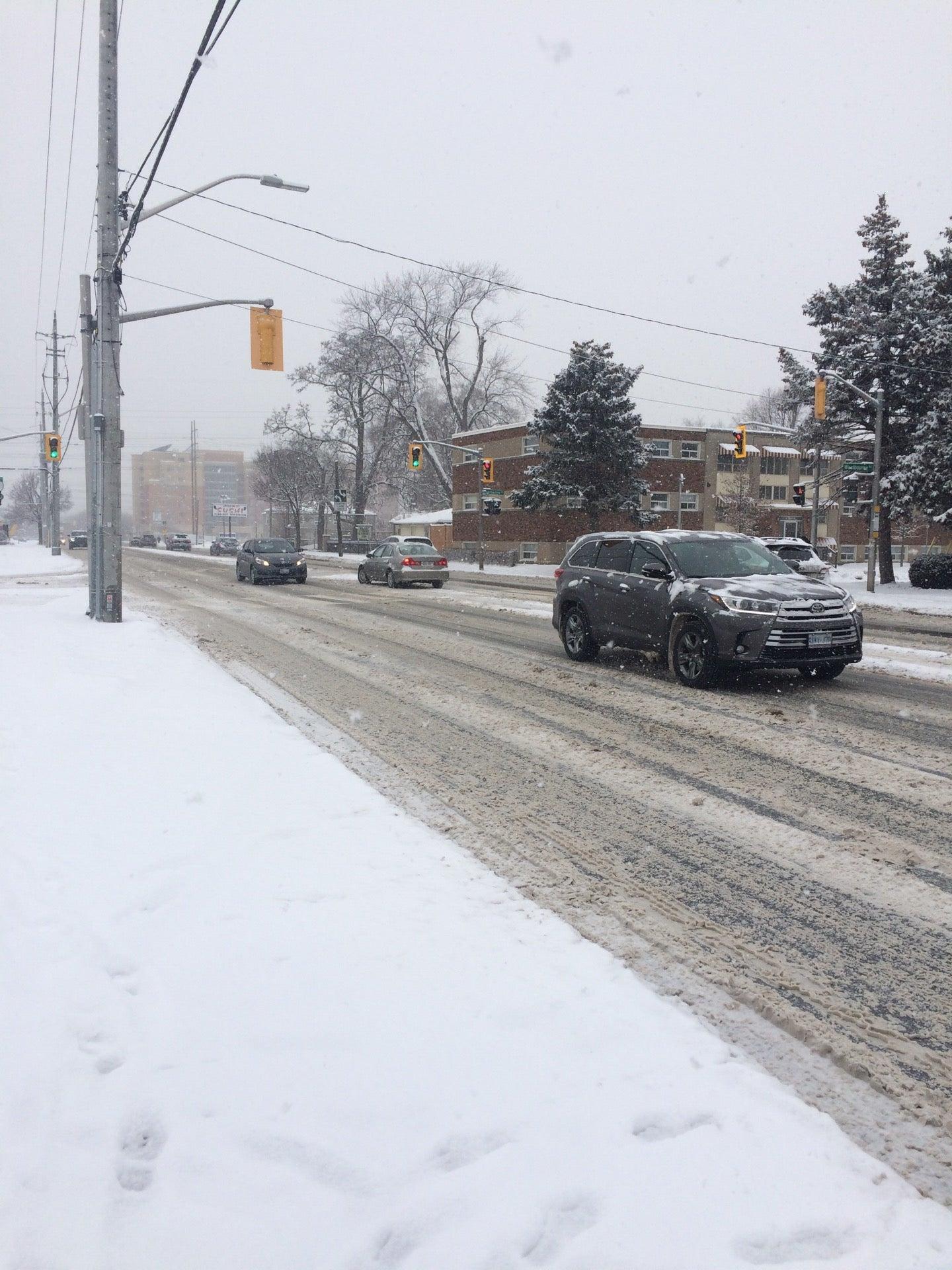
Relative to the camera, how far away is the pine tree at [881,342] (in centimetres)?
3158

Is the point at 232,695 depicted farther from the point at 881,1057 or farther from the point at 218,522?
the point at 218,522

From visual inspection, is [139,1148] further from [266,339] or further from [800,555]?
[800,555]

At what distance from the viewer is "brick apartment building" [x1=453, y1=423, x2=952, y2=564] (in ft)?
173

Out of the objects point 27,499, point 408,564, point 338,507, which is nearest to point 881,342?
point 408,564

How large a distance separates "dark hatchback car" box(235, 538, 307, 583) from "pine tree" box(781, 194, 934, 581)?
752 inches

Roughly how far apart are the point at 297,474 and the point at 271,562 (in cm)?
5034

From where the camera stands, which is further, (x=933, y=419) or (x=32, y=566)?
(x=32, y=566)

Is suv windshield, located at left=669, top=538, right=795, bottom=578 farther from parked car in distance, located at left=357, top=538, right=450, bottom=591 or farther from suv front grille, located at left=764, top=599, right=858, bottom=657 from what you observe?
parked car in distance, located at left=357, top=538, right=450, bottom=591

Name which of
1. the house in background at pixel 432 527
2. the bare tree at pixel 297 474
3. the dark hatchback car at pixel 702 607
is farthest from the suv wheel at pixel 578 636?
the bare tree at pixel 297 474

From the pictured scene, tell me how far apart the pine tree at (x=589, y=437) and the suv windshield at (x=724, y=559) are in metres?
31.6

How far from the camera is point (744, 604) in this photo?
9578 millimetres

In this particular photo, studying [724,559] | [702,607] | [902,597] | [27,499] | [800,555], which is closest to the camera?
[702,607]

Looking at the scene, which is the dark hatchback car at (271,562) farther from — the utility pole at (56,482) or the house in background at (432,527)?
the house in background at (432,527)

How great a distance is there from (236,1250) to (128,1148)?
51 cm
